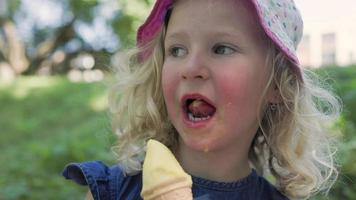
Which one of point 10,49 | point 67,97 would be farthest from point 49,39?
point 67,97

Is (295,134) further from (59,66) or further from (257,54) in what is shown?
(59,66)

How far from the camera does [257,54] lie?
67.8 inches

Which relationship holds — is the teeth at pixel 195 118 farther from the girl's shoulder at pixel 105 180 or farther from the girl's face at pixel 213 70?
the girl's shoulder at pixel 105 180

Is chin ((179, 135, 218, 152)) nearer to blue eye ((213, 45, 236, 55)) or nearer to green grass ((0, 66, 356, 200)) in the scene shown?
blue eye ((213, 45, 236, 55))

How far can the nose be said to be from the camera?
1.59 metres

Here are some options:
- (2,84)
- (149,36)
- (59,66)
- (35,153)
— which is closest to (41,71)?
(59,66)

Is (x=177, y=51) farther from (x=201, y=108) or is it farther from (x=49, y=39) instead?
(x=49, y=39)

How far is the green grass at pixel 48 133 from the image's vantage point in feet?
14.4

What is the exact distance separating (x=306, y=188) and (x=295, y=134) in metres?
0.21

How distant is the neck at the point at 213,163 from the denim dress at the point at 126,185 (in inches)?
1.0

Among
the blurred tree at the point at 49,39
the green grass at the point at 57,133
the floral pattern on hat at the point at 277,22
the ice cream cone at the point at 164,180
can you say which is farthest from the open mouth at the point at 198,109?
the blurred tree at the point at 49,39

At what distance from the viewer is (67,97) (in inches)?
375

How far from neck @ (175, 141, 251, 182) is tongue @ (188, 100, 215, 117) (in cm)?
19

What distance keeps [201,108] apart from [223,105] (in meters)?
0.07
